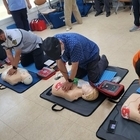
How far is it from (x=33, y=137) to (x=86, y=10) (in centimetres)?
366

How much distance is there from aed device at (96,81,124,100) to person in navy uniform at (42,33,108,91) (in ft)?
0.64

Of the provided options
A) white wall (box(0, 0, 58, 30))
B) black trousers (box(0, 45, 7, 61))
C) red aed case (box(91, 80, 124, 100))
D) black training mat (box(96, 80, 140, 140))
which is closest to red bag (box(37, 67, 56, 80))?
red aed case (box(91, 80, 124, 100))

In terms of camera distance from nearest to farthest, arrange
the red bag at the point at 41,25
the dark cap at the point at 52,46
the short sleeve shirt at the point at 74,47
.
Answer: the dark cap at the point at 52,46 → the short sleeve shirt at the point at 74,47 → the red bag at the point at 41,25

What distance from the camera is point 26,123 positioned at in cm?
191

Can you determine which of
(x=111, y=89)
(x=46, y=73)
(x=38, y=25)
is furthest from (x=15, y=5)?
(x=111, y=89)

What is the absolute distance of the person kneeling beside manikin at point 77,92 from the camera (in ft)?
6.33

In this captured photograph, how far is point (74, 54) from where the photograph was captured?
6.06 ft

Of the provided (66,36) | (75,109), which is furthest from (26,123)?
(66,36)

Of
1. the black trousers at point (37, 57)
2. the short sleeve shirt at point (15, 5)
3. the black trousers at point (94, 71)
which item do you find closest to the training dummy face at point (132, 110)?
the black trousers at point (94, 71)

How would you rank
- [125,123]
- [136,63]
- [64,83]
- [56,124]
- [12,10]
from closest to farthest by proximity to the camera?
[136,63] < [125,123] < [56,124] < [64,83] < [12,10]

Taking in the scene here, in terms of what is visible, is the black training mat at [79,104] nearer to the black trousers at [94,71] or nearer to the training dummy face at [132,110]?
the black trousers at [94,71]

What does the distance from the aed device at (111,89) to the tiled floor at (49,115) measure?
4.2 inches

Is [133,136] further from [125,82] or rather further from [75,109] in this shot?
[125,82]

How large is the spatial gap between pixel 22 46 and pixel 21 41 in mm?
91
